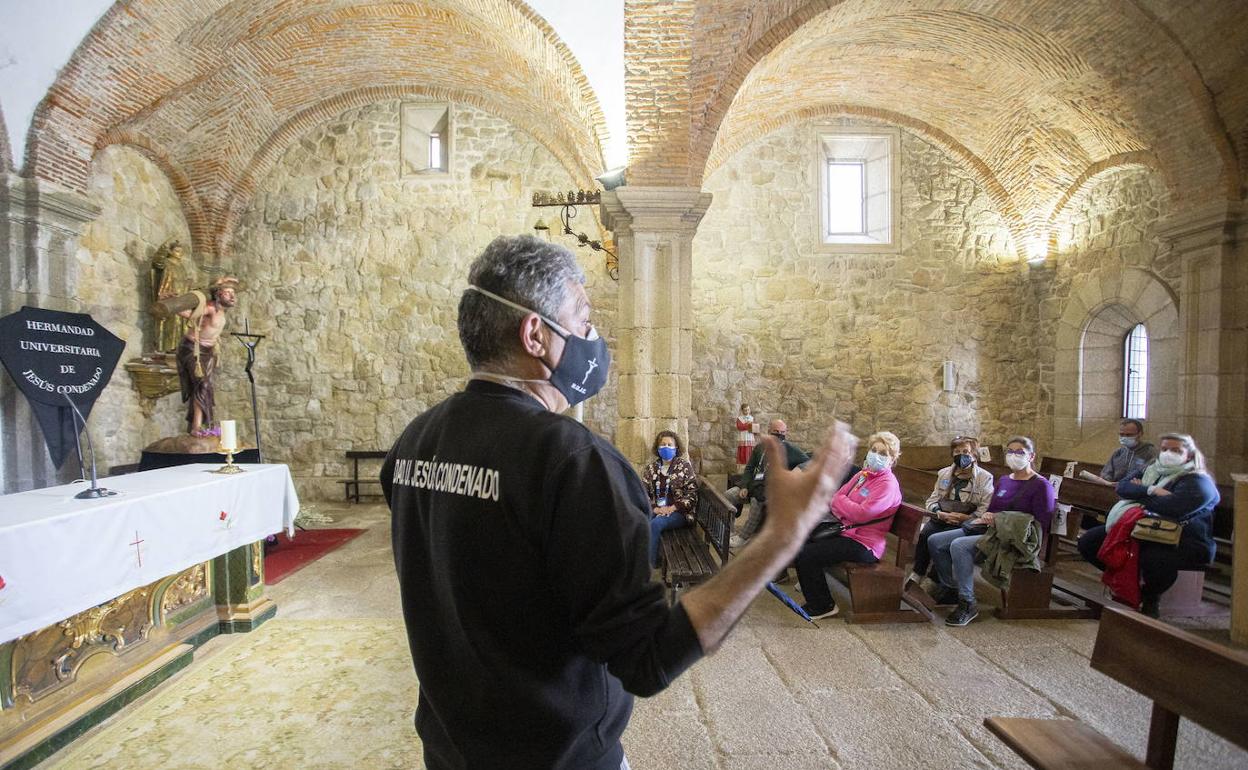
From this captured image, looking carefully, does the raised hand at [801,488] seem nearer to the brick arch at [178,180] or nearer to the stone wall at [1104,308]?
the stone wall at [1104,308]

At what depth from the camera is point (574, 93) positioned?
21.2 ft

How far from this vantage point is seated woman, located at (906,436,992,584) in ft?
15.4

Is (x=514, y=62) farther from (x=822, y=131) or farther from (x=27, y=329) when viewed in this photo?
(x=27, y=329)

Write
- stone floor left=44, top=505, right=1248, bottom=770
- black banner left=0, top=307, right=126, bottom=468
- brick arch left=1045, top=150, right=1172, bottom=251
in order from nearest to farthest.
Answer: stone floor left=44, top=505, right=1248, bottom=770
black banner left=0, top=307, right=126, bottom=468
brick arch left=1045, top=150, right=1172, bottom=251

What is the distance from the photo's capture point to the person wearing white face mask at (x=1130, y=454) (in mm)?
5926

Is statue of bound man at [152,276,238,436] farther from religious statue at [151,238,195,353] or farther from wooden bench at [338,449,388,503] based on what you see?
wooden bench at [338,449,388,503]

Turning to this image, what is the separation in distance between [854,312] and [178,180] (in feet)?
31.7

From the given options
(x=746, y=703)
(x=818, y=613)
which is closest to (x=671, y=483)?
(x=818, y=613)

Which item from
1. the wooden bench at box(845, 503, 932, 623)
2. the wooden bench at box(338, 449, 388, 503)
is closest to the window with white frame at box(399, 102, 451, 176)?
the wooden bench at box(338, 449, 388, 503)

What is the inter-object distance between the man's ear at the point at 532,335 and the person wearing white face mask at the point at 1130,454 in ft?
23.0

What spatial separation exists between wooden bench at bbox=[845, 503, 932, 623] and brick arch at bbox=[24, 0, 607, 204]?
4.70 m

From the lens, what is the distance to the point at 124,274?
7.14 meters

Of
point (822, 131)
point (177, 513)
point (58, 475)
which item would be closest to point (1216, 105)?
point (822, 131)

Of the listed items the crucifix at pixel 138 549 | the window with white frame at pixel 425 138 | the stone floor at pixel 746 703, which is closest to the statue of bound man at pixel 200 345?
the stone floor at pixel 746 703
